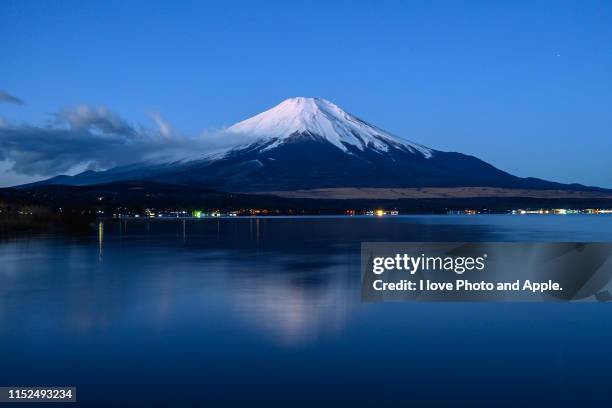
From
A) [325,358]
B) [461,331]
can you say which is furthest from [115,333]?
[461,331]

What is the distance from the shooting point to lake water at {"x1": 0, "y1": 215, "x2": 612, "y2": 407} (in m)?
9.57

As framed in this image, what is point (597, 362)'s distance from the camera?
1138cm

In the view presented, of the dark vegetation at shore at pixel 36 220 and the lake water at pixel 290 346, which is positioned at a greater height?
the dark vegetation at shore at pixel 36 220

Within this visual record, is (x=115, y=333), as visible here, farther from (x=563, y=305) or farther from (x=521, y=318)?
(x=563, y=305)

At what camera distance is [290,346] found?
41.1ft

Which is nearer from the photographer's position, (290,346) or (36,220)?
(290,346)

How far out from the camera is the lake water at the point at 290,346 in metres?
9.57

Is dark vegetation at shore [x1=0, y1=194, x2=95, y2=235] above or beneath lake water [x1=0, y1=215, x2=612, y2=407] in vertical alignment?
above

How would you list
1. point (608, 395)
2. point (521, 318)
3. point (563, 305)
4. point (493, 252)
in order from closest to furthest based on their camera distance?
point (608, 395)
point (521, 318)
point (563, 305)
point (493, 252)

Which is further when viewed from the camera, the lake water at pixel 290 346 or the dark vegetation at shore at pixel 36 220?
the dark vegetation at shore at pixel 36 220

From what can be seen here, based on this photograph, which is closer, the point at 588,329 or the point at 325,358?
the point at 325,358

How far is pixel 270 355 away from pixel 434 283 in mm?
11421

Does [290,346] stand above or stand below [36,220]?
below

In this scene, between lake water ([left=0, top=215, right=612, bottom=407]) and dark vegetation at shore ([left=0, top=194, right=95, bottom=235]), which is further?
dark vegetation at shore ([left=0, top=194, right=95, bottom=235])
